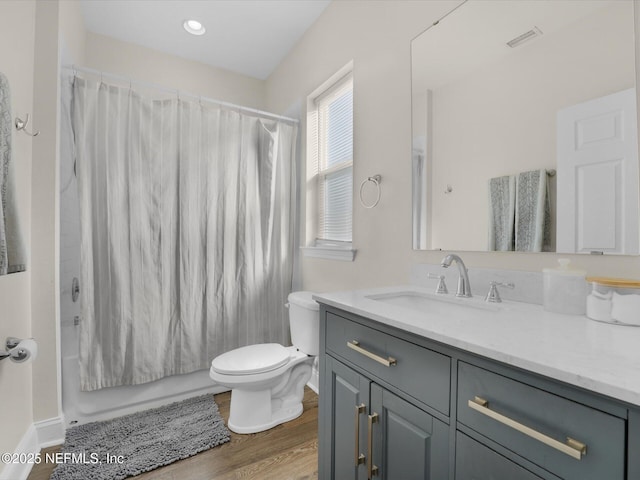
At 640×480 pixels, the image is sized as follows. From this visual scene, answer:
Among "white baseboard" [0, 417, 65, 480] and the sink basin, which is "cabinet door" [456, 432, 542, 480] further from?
"white baseboard" [0, 417, 65, 480]

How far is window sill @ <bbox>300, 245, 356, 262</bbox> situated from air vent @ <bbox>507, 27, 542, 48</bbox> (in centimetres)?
118

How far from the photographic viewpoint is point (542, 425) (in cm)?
56

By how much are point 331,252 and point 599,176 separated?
139cm

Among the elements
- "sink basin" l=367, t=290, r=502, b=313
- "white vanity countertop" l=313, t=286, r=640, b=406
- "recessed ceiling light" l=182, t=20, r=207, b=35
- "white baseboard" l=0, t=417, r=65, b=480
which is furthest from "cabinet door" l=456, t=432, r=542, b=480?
"recessed ceiling light" l=182, t=20, r=207, b=35

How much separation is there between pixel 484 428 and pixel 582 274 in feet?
1.90

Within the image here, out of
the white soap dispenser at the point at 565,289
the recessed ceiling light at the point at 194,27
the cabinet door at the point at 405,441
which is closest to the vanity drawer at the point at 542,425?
the cabinet door at the point at 405,441

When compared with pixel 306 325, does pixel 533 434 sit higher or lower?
higher

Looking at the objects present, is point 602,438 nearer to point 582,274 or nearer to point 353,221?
point 582,274

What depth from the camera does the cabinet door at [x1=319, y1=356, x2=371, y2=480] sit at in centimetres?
99

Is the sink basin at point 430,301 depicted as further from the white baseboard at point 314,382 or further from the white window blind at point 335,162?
the white baseboard at point 314,382

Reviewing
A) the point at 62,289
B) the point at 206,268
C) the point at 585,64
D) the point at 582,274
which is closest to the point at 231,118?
the point at 206,268

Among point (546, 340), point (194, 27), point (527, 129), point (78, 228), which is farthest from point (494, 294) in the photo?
point (194, 27)

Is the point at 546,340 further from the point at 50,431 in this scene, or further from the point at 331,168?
the point at 50,431

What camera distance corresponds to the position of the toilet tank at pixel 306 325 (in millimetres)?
1863
